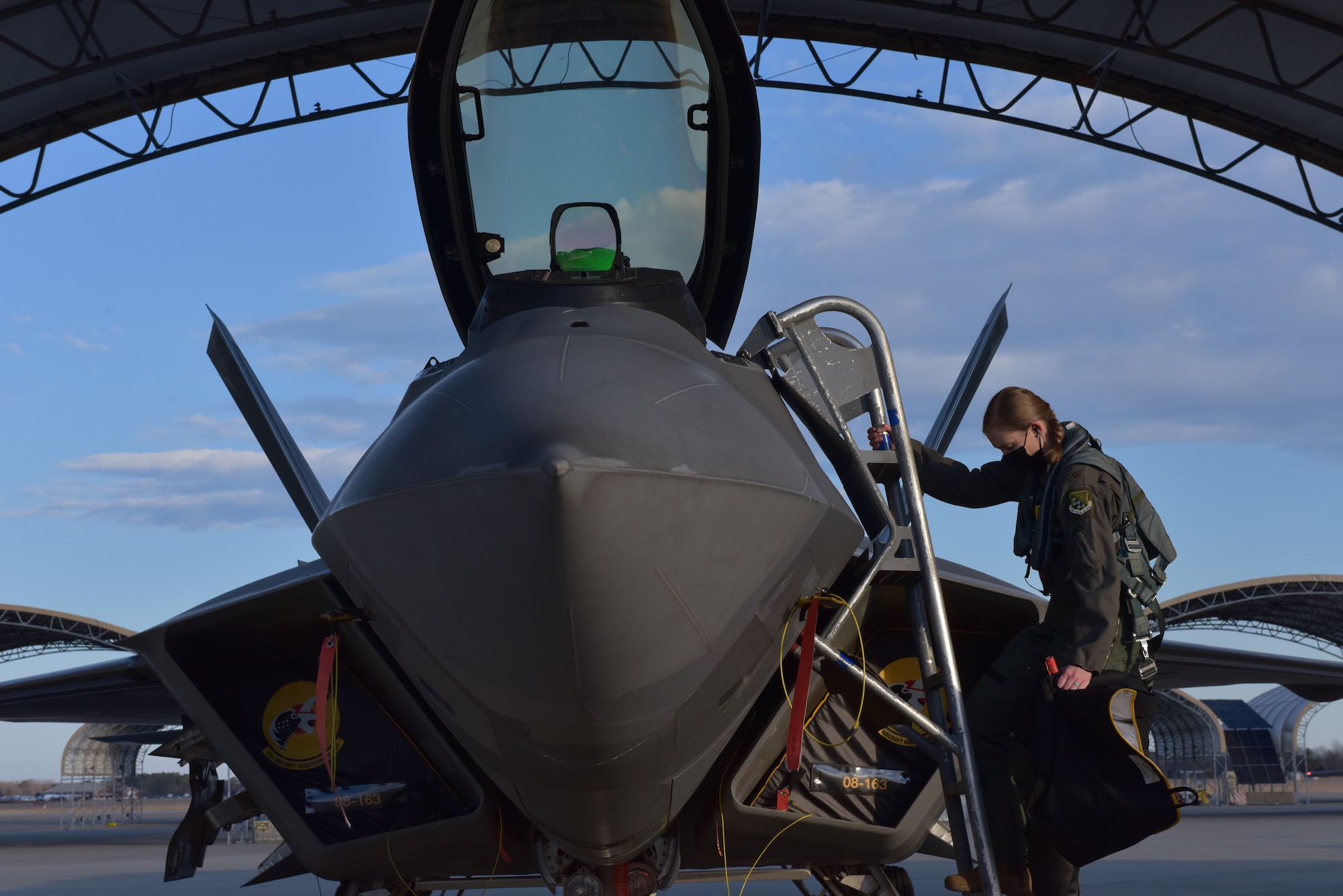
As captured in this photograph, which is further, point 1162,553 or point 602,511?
point 1162,553

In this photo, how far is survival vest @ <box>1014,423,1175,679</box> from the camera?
299 centimetres

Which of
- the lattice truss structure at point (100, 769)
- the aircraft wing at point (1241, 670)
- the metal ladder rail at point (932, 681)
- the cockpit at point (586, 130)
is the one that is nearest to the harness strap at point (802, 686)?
the metal ladder rail at point (932, 681)

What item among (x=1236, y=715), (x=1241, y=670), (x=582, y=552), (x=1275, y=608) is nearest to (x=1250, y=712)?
(x=1236, y=715)

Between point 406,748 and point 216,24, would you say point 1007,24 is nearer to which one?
point 216,24

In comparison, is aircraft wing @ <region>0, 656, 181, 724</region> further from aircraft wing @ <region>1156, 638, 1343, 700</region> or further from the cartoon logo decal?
aircraft wing @ <region>1156, 638, 1343, 700</region>

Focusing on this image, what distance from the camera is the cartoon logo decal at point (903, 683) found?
351 centimetres

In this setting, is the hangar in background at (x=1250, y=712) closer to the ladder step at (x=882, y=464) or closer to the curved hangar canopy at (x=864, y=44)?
the curved hangar canopy at (x=864, y=44)

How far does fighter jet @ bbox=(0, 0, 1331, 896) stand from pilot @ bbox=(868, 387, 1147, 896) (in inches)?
7.6

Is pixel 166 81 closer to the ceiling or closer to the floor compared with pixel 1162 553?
closer to the ceiling

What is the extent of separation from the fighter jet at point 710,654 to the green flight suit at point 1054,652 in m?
0.20

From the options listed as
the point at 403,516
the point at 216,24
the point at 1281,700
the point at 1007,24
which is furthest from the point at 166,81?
the point at 1281,700

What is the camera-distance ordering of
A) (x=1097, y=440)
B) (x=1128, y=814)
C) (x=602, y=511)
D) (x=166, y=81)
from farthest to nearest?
(x=166, y=81)
(x=1097, y=440)
(x=1128, y=814)
(x=602, y=511)

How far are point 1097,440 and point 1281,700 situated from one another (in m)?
57.2

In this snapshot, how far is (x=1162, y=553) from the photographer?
3174 mm
